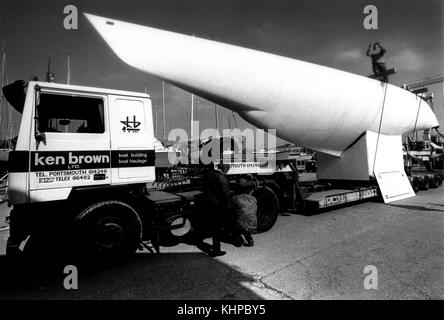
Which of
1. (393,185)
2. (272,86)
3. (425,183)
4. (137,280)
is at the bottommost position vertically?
(137,280)

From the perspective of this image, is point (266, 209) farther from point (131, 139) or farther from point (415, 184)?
point (415, 184)

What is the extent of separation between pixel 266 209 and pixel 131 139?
3.16 metres

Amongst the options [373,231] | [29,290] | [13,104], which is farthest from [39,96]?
[373,231]

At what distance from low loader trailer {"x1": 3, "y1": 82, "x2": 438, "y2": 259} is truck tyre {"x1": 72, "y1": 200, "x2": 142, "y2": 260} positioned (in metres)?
0.01

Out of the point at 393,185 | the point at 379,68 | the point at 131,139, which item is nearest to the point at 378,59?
the point at 379,68

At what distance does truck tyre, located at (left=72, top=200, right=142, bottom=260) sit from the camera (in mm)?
3598

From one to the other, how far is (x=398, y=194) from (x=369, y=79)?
12.7 feet

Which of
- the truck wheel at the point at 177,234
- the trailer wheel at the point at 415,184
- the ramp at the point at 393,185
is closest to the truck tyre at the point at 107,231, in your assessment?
the truck wheel at the point at 177,234

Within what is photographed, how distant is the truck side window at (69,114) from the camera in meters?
3.69

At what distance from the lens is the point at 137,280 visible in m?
3.53

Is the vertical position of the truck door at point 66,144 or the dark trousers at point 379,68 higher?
the dark trousers at point 379,68

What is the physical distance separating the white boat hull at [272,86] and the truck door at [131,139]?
2.08 feet

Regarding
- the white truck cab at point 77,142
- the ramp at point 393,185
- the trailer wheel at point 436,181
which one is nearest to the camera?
the white truck cab at point 77,142

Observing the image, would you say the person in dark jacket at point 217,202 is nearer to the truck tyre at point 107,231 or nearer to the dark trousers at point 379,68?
the truck tyre at point 107,231
